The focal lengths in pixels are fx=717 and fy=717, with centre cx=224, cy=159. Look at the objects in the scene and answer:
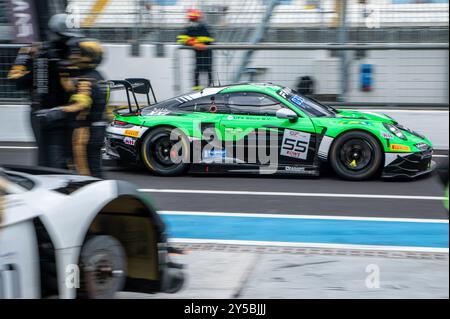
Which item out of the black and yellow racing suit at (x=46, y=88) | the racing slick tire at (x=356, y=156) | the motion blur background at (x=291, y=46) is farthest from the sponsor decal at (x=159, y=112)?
the black and yellow racing suit at (x=46, y=88)

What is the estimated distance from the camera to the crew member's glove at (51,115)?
5738mm

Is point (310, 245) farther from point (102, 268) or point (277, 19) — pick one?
point (277, 19)

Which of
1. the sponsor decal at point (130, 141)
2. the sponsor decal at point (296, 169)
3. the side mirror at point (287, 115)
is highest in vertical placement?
the side mirror at point (287, 115)

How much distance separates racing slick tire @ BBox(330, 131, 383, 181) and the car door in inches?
13.3

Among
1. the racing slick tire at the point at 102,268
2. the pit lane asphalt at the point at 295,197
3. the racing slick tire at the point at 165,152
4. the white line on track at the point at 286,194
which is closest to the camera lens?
the racing slick tire at the point at 102,268

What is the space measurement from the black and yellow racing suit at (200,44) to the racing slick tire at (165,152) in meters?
2.67

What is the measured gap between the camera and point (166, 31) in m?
14.1

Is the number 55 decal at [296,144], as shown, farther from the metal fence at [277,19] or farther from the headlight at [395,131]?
the metal fence at [277,19]

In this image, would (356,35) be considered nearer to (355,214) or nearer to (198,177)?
(198,177)

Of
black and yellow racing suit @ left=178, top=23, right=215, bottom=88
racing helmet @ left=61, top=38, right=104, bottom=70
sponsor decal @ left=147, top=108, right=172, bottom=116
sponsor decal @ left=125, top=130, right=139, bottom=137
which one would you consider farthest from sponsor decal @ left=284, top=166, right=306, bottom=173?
racing helmet @ left=61, top=38, right=104, bottom=70

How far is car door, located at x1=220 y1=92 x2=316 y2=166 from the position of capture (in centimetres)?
930

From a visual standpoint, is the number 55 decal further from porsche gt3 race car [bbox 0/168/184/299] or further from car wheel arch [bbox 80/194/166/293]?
car wheel arch [bbox 80/194/166/293]

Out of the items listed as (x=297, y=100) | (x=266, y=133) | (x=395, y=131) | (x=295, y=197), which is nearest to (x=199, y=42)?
(x=297, y=100)
